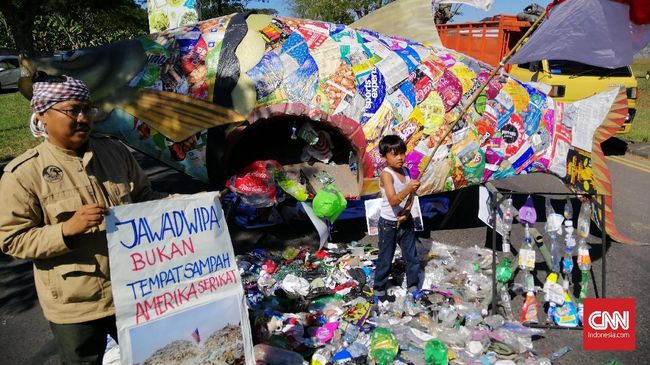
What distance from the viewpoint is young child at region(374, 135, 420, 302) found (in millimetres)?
3545

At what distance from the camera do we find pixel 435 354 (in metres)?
2.97

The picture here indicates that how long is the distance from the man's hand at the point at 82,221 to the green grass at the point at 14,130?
758cm

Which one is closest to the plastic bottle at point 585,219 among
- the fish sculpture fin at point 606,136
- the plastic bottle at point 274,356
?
the fish sculpture fin at point 606,136

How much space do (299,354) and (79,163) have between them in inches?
71.8

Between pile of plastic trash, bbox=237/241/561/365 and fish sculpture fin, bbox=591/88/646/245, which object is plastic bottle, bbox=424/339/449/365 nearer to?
pile of plastic trash, bbox=237/241/561/365

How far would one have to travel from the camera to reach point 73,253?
6.34ft

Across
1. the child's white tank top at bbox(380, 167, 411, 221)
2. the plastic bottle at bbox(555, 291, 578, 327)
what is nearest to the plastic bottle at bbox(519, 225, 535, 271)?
the plastic bottle at bbox(555, 291, 578, 327)

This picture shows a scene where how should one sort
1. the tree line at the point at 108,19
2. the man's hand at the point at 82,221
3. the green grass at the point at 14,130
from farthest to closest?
1. the tree line at the point at 108,19
2. the green grass at the point at 14,130
3. the man's hand at the point at 82,221

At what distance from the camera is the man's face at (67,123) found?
6.12ft

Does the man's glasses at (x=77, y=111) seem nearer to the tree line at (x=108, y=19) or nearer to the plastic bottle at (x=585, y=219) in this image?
the plastic bottle at (x=585, y=219)

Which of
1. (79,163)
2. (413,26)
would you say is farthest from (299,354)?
(413,26)

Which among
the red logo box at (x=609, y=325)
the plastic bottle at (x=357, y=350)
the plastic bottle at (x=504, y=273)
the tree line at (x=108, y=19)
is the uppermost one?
the tree line at (x=108, y=19)

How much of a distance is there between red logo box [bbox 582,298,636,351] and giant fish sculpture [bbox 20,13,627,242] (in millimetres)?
1291

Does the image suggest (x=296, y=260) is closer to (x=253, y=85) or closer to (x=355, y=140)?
(x=355, y=140)
